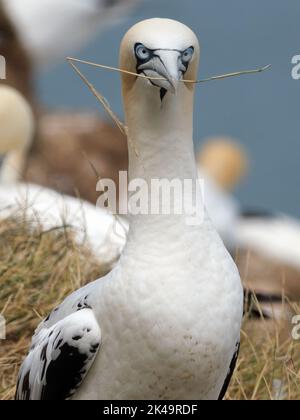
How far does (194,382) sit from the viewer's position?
3.86 meters

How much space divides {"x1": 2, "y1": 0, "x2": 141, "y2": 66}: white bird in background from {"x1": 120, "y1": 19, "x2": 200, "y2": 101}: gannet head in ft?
40.8

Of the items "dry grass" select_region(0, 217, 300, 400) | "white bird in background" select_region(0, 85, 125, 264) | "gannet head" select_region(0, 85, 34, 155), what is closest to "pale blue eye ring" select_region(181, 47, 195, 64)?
"dry grass" select_region(0, 217, 300, 400)

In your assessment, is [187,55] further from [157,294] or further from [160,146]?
[157,294]

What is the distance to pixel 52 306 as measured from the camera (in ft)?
17.3

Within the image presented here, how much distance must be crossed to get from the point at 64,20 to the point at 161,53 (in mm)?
14086

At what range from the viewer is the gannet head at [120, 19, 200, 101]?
3.66 metres

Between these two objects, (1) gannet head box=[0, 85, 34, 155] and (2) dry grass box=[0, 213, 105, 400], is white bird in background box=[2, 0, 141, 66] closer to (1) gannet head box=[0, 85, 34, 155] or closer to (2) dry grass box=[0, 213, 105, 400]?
(1) gannet head box=[0, 85, 34, 155]

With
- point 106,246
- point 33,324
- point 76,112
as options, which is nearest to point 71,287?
point 33,324

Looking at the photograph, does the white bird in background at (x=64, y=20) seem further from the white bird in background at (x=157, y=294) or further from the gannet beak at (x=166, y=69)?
the gannet beak at (x=166, y=69)

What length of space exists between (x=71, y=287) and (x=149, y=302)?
5.28 feet

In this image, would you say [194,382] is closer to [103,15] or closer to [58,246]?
[58,246]

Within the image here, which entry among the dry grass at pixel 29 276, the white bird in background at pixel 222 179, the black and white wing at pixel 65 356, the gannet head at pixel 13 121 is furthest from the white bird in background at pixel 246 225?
the black and white wing at pixel 65 356

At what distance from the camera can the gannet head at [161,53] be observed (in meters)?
3.66

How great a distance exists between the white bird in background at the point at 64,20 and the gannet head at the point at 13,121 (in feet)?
25.3
